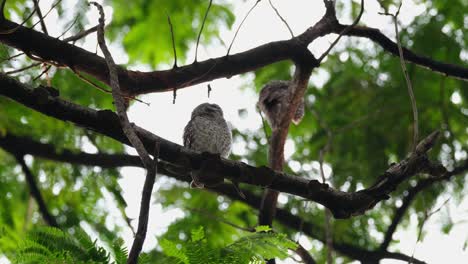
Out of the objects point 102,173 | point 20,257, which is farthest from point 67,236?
point 102,173

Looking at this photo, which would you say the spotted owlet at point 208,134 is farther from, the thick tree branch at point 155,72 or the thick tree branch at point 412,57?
the thick tree branch at point 412,57

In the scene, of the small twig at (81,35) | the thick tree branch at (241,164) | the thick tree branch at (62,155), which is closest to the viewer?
the thick tree branch at (241,164)

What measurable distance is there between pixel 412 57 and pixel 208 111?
6.84 feet

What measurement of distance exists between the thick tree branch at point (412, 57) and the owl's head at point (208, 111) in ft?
5.12

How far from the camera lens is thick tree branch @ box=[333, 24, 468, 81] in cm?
519

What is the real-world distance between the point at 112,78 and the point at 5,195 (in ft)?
10.4

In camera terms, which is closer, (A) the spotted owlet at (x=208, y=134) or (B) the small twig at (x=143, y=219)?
(B) the small twig at (x=143, y=219)

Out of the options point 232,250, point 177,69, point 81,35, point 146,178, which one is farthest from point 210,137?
point 146,178

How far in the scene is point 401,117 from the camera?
7.58m

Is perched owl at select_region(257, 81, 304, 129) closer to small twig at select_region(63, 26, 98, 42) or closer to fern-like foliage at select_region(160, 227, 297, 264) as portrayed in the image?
small twig at select_region(63, 26, 98, 42)

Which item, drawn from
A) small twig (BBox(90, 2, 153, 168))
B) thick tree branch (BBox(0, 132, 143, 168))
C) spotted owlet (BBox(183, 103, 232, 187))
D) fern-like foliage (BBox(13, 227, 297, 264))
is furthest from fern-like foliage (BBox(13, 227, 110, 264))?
spotted owlet (BBox(183, 103, 232, 187))

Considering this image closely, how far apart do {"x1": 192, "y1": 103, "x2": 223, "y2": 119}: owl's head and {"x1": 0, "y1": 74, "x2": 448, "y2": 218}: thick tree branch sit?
2.20 m

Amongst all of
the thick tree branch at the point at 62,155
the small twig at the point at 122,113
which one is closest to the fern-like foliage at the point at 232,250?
the small twig at the point at 122,113

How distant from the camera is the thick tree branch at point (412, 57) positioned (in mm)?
5191
